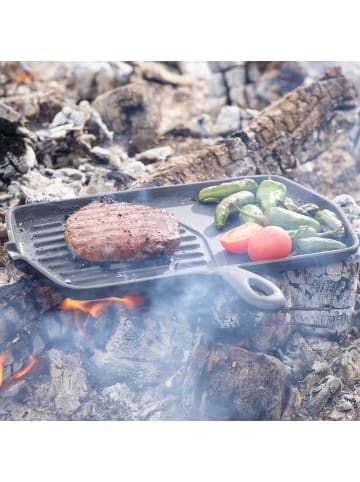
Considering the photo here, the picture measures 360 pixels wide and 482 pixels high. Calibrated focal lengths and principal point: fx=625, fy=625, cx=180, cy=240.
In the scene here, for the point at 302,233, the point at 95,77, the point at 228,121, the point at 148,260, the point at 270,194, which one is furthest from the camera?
the point at 95,77

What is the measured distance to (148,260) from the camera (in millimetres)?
4590

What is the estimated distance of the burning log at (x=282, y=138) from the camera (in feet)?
20.1

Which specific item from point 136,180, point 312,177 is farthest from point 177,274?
point 312,177

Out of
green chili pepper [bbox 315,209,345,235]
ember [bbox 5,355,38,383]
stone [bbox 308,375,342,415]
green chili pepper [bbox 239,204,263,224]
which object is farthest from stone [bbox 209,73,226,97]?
ember [bbox 5,355,38,383]

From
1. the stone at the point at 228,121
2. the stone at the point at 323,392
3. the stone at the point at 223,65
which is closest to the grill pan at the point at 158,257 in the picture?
the stone at the point at 323,392

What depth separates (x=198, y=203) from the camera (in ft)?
17.7

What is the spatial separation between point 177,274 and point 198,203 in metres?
1.26

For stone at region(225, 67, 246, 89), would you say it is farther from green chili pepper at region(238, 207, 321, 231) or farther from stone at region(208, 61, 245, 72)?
green chili pepper at region(238, 207, 321, 231)

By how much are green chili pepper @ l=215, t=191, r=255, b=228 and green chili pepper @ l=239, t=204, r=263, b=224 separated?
7cm

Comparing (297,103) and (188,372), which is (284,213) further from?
(297,103)

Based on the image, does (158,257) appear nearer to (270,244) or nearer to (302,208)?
(270,244)

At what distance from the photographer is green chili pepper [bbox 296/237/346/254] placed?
182 inches

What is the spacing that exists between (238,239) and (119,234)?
89 cm

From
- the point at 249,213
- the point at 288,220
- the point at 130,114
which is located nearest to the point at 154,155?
the point at 130,114
